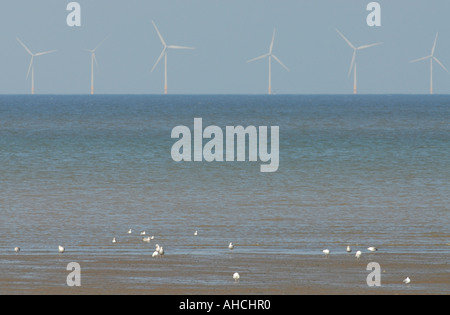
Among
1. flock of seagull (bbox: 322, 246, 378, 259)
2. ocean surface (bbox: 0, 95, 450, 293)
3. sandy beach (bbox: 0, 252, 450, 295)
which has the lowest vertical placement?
sandy beach (bbox: 0, 252, 450, 295)

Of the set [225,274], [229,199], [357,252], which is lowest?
[225,274]

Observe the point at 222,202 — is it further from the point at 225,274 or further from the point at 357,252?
the point at 225,274

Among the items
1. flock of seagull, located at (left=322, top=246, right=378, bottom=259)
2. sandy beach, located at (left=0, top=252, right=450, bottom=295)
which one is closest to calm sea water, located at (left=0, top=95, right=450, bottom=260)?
flock of seagull, located at (left=322, top=246, right=378, bottom=259)

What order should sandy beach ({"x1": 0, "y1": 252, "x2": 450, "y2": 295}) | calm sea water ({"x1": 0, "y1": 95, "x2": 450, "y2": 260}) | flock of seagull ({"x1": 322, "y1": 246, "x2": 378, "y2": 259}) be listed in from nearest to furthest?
sandy beach ({"x1": 0, "y1": 252, "x2": 450, "y2": 295}), flock of seagull ({"x1": 322, "y1": 246, "x2": 378, "y2": 259}), calm sea water ({"x1": 0, "y1": 95, "x2": 450, "y2": 260})

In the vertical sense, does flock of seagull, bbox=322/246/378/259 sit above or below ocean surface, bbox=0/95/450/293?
below

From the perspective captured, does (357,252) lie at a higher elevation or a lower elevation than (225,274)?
higher

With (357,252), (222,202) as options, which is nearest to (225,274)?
(357,252)

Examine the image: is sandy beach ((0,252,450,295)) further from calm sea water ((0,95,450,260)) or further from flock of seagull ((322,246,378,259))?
calm sea water ((0,95,450,260))

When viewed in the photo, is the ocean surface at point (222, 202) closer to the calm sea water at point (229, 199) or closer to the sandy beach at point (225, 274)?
the calm sea water at point (229, 199)

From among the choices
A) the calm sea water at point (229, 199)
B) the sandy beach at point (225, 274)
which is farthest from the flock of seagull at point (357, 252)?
the calm sea water at point (229, 199)

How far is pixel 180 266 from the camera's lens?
20.6m
